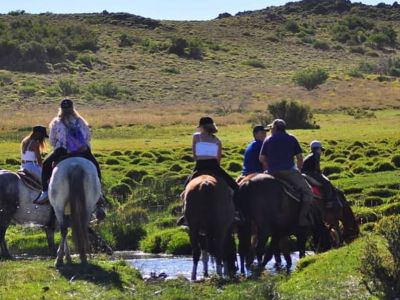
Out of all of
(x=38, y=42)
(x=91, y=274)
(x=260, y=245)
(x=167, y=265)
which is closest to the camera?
(x=91, y=274)

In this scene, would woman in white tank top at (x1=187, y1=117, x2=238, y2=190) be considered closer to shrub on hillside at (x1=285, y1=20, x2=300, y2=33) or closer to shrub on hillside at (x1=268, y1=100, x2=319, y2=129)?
shrub on hillside at (x1=268, y1=100, x2=319, y2=129)

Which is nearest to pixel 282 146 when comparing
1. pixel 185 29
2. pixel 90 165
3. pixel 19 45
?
pixel 90 165

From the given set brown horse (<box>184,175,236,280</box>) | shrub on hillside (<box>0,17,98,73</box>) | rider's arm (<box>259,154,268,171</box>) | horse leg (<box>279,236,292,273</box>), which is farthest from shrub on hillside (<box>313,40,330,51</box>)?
brown horse (<box>184,175,236,280</box>)

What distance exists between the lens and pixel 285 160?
53.7 feet

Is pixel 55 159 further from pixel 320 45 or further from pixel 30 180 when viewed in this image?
pixel 320 45

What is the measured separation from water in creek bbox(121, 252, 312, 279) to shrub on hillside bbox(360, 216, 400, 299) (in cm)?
473

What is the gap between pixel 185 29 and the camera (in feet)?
524

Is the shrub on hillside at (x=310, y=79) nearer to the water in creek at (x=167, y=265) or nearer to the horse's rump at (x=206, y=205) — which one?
the water in creek at (x=167, y=265)

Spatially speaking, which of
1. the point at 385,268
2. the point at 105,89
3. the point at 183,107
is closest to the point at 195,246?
the point at 385,268

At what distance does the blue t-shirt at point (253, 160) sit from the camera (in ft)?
58.4

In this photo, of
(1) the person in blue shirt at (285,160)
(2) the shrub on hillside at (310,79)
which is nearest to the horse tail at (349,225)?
(1) the person in blue shirt at (285,160)

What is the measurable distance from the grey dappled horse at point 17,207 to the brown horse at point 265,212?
4351 millimetres

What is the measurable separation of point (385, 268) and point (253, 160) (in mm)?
6237

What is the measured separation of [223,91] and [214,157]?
8661cm
